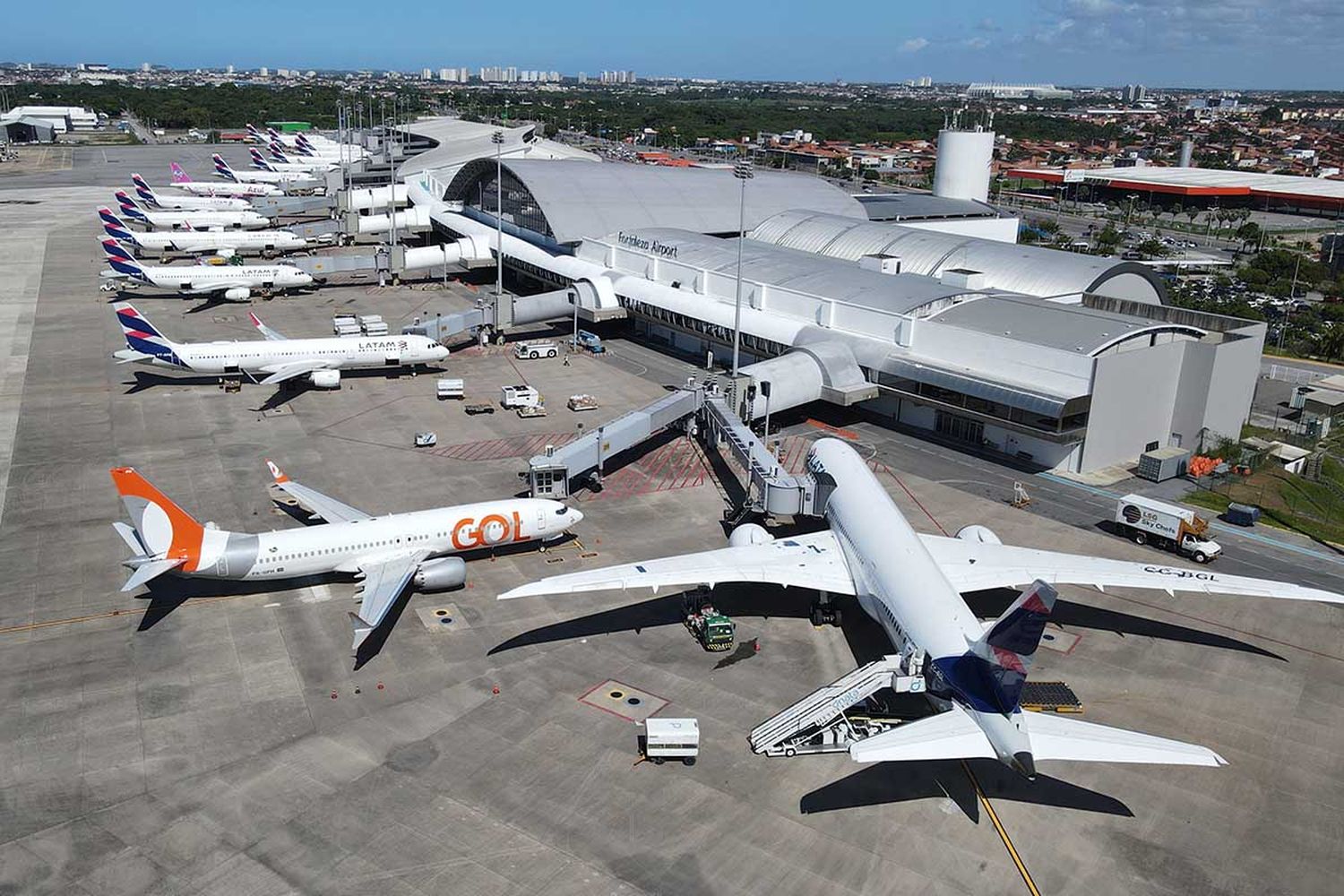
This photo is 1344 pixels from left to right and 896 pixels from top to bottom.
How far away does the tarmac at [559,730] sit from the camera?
3117cm

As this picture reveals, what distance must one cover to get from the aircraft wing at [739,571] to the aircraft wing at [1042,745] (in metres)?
12.5

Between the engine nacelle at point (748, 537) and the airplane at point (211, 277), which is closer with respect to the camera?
the engine nacelle at point (748, 537)

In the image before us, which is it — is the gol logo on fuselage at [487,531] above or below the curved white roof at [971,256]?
below

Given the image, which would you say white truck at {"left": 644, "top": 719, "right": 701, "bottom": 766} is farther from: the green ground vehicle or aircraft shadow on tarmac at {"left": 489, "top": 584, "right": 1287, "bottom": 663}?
aircraft shadow on tarmac at {"left": 489, "top": 584, "right": 1287, "bottom": 663}

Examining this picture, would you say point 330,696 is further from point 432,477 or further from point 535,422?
point 535,422

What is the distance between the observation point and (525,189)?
382 feet

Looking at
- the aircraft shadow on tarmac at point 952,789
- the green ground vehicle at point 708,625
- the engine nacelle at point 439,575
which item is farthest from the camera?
the engine nacelle at point 439,575

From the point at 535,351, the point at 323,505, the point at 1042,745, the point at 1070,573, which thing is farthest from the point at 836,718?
the point at 535,351

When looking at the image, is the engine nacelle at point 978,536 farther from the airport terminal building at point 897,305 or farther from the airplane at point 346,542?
the airplane at point 346,542

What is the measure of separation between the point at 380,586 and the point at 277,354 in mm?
41470

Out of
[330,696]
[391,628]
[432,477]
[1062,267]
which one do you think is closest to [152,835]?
[330,696]

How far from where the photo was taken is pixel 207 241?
128875 mm

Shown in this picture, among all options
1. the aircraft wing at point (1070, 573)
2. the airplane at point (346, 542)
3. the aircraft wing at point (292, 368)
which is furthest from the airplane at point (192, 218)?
the aircraft wing at point (1070, 573)

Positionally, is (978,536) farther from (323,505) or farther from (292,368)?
(292,368)
